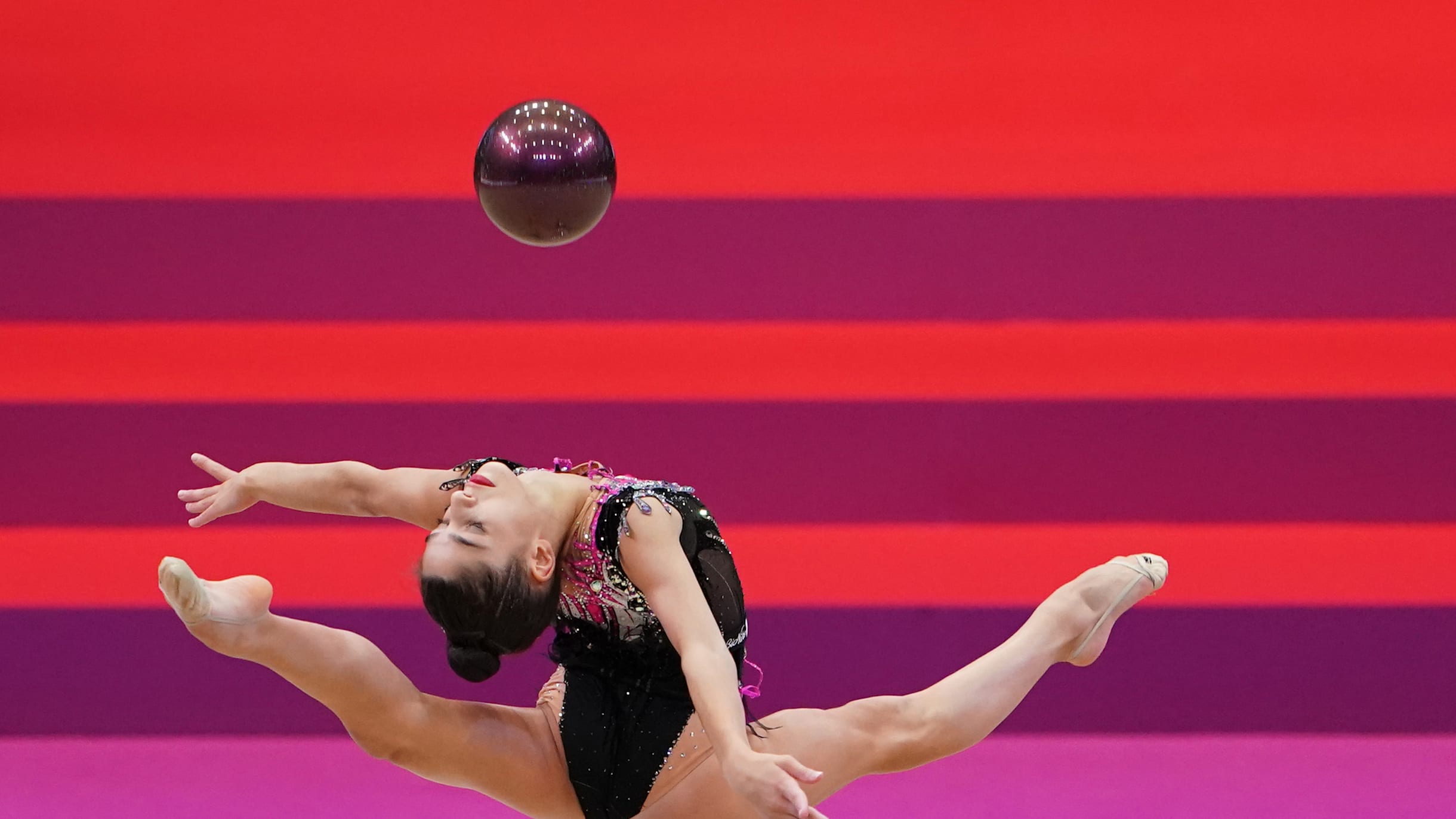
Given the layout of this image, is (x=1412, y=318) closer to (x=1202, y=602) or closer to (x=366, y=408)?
(x=1202, y=602)

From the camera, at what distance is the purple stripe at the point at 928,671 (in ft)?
10.9

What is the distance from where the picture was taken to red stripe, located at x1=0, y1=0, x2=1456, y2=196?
339cm

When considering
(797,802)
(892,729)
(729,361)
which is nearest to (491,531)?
(797,802)

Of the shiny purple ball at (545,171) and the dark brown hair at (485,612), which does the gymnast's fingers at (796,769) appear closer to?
the dark brown hair at (485,612)

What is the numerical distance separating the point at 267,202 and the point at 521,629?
1695 millimetres

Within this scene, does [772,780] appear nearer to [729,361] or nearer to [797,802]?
[797,802]

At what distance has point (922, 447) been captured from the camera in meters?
3.36

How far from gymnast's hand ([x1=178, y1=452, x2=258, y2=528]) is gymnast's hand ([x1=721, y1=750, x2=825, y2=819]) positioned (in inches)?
32.8

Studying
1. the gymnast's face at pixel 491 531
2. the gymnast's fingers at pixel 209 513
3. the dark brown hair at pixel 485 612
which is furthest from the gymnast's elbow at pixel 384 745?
the gymnast's fingers at pixel 209 513

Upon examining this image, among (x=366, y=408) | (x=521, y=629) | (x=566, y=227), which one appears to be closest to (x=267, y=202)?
(x=366, y=408)

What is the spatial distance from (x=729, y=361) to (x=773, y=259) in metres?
0.23

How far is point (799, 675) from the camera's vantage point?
334 cm

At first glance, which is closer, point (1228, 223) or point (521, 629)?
point (521, 629)

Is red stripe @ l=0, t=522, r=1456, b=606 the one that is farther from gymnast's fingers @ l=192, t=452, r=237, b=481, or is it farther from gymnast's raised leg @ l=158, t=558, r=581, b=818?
gymnast's raised leg @ l=158, t=558, r=581, b=818
